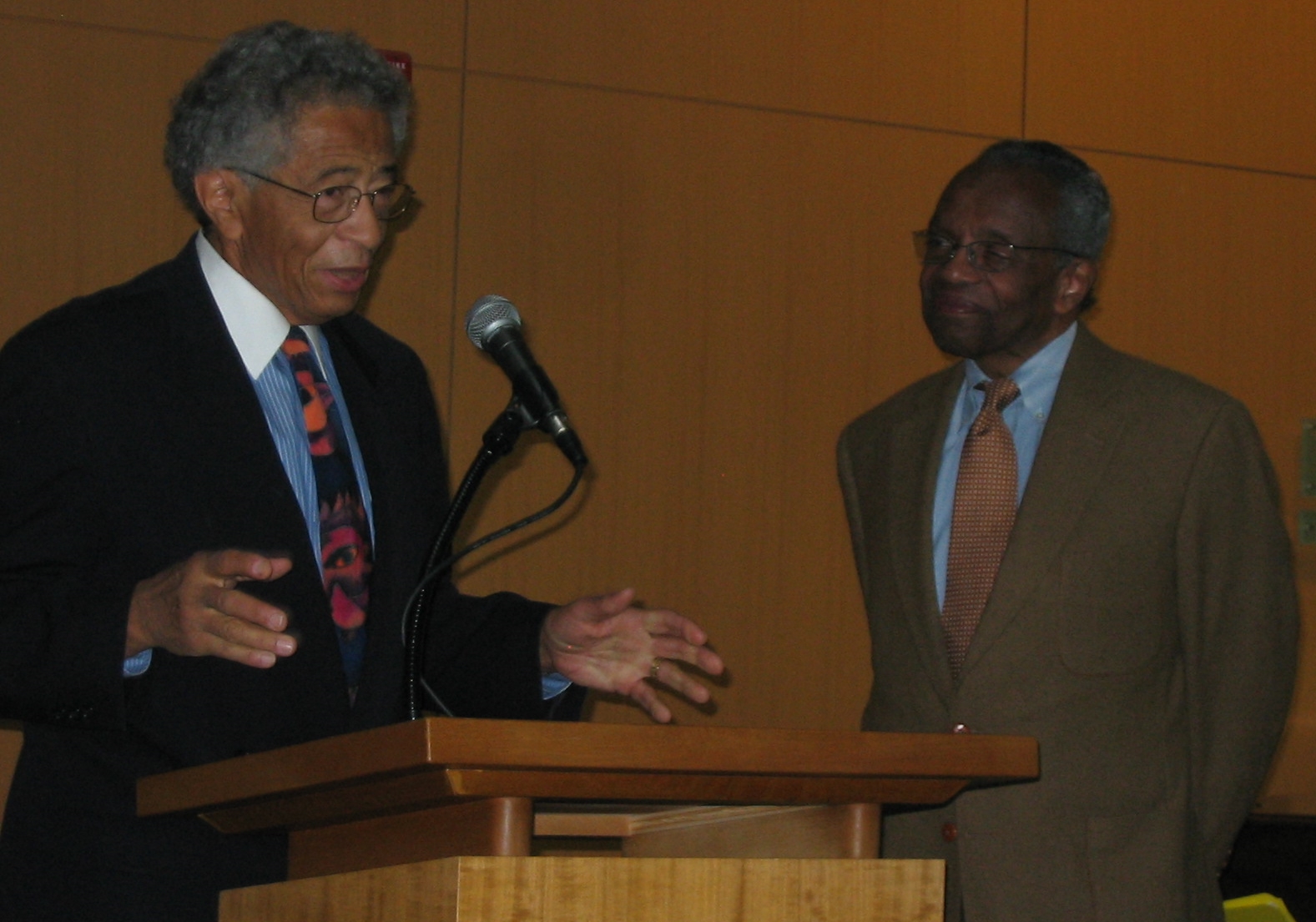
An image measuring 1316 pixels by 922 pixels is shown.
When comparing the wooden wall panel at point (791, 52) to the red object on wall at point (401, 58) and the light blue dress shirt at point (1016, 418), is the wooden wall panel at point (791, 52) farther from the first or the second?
the light blue dress shirt at point (1016, 418)

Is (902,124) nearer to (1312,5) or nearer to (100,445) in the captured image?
(1312,5)

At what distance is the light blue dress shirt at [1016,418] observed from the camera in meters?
2.54

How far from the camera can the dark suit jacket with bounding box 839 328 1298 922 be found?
2291 millimetres

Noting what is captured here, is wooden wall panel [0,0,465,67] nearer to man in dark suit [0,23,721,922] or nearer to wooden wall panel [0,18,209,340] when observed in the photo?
wooden wall panel [0,18,209,340]

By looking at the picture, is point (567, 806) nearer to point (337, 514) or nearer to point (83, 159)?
point (337, 514)

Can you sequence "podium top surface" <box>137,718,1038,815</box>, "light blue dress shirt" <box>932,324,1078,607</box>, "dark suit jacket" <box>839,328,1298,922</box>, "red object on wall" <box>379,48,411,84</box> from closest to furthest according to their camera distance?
"podium top surface" <box>137,718,1038,815</box> → "dark suit jacket" <box>839,328,1298,922</box> → "light blue dress shirt" <box>932,324,1078,607</box> → "red object on wall" <box>379,48,411,84</box>

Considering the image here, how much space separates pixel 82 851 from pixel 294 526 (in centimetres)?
41

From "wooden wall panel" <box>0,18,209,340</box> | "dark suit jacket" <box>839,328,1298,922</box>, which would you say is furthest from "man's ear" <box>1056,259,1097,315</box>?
"wooden wall panel" <box>0,18,209,340</box>

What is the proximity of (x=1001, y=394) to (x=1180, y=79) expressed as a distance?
7.59ft

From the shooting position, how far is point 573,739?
1.32 metres

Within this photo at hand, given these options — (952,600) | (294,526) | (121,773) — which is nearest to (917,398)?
(952,600)

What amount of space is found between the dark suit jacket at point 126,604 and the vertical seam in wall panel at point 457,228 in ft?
6.27

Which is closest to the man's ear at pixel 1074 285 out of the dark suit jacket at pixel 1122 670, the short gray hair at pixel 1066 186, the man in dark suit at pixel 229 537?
→ the short gray hair at pixel 1066 186

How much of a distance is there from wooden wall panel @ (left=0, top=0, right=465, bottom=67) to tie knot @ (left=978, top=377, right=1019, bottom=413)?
1820mm
